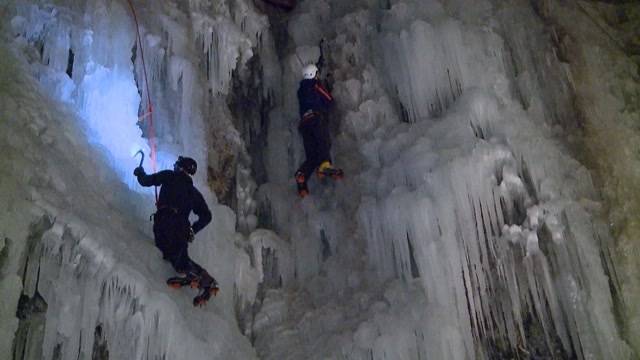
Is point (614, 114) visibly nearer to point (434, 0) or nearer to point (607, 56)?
point (607, 56)

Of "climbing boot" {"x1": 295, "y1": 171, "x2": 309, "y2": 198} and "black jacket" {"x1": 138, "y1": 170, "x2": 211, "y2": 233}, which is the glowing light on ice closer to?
"black jacket" {"x1": 138, "y1": 170, "x2": 211, "y2": 233}

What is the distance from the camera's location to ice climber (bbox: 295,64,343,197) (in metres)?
9.62

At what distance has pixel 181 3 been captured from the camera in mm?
9922

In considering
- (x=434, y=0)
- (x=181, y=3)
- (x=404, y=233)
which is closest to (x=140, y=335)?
(x=404, y=233)

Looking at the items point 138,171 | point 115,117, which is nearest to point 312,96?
point 115,117

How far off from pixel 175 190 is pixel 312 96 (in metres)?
2.95

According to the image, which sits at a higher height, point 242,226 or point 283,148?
point 283,148

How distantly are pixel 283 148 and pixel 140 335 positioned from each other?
3919 millimetres

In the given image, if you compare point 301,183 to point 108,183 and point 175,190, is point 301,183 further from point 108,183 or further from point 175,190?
point 108,183

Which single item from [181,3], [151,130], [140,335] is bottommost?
[140,335]

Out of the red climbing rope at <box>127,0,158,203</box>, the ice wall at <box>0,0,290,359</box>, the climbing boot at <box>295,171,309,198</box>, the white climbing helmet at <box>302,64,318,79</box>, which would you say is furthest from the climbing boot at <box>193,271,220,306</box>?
the white climbing helmet at <box>302,64,318,79</box>

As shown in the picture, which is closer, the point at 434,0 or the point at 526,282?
the point at 526,282

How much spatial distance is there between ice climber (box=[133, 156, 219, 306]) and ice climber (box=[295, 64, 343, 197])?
225cm

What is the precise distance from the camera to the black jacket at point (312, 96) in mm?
9914
